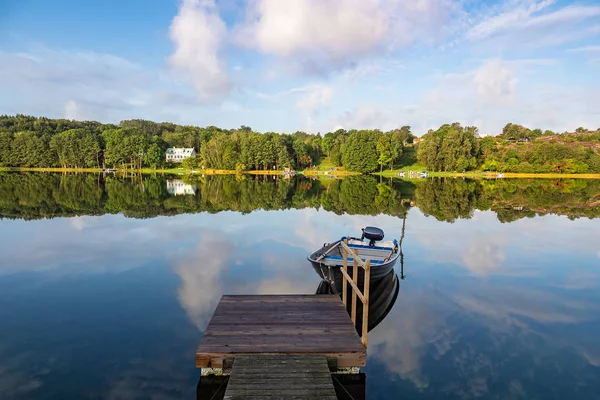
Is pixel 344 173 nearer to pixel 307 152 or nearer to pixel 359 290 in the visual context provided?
pixel 307 152

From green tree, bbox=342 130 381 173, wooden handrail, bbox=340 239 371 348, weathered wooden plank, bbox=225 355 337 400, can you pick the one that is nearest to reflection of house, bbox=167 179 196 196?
A: wooden handrail, bbox=340 239 371 348

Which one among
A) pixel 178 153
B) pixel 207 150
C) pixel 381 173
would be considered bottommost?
pixel 381 173

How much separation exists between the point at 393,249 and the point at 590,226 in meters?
Answer: 25.0

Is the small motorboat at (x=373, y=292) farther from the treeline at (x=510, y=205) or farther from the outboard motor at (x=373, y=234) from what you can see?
the treeline at (x=510, y=205)

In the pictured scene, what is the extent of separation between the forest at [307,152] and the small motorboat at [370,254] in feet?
323

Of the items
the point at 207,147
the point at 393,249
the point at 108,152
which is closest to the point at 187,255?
the point at 393,249

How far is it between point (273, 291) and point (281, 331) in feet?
18.5

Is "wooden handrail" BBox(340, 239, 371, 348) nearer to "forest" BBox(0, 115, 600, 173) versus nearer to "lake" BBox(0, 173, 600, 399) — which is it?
"lake" BBox(0, 173, 600, 399)

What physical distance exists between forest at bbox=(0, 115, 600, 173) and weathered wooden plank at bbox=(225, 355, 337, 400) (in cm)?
10890

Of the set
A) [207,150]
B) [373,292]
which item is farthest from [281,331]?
[207,150]

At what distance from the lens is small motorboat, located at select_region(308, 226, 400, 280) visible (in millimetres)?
14713

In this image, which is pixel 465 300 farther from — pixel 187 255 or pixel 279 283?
pixel 187 255

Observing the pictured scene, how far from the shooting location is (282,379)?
7.82 metres

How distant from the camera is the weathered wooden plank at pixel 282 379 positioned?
24.0ft
